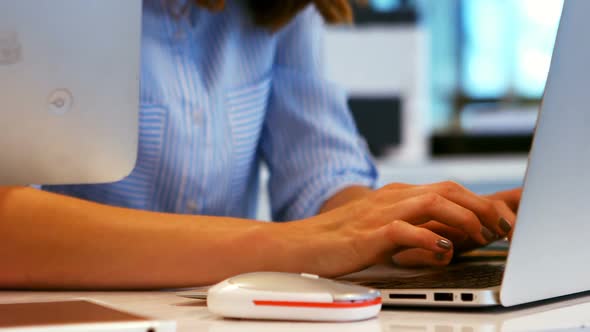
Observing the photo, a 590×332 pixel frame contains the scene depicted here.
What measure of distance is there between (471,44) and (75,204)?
2681 mm

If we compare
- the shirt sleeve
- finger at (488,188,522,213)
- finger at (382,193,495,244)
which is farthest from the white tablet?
the shirt sleeve

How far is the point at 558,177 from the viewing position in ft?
1.67

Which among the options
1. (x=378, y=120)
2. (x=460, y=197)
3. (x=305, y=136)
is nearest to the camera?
(x=460, y=197)

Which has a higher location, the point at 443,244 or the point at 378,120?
the point at 378,120

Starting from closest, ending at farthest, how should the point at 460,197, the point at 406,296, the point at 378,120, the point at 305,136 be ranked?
the point at 406,296, the point at 460,197, the point at 305,136, the point at 378,120

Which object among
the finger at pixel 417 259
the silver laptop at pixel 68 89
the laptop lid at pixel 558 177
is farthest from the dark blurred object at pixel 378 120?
the laptop lid at pixel 558 177

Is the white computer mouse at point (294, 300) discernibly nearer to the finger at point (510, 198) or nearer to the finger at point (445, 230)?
the finger at point (445, 230)

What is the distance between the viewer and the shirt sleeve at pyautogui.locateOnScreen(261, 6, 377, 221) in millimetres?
1144

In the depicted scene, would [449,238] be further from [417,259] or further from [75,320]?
[75,320]

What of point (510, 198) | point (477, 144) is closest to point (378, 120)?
point (477, 144)

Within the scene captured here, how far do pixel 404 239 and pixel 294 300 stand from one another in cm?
15

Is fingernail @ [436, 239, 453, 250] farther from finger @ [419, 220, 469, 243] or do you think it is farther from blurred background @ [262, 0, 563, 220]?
blurred background @ [262, 0, 563, 220]

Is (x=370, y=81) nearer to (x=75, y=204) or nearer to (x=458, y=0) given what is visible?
(x=458, y=0)

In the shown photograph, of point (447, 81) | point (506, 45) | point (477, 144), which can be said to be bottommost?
point (477, 144)
